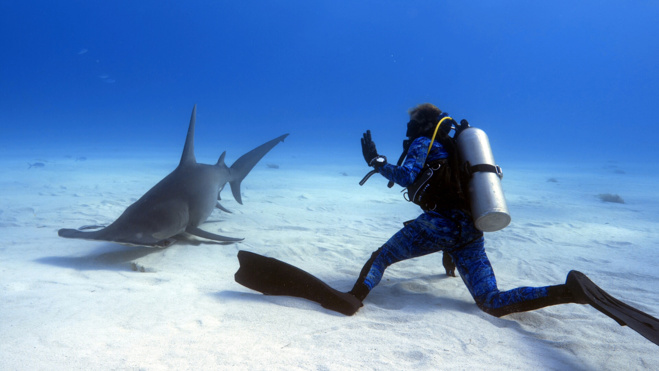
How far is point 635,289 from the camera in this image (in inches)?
159

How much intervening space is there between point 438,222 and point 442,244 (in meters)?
0.23

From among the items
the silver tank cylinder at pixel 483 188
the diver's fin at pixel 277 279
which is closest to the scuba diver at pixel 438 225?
the silver tank cylinder at pixel 483 188

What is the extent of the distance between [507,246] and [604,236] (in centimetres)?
228

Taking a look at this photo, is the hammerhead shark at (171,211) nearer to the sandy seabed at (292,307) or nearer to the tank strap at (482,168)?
the sandy seabed at (292,307)

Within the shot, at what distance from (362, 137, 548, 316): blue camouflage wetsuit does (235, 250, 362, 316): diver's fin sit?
48 cm

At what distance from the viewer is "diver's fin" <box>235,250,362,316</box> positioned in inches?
118

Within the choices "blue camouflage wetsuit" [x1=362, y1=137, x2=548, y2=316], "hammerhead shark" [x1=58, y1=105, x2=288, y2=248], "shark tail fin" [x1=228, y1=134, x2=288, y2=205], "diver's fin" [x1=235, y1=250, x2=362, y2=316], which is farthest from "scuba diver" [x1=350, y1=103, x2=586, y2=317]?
"shark tail fin" [x1=228, y1=134, x2=288, y2=205]

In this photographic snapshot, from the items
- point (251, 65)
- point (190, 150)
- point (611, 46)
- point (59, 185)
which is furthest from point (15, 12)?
point (611, 46)

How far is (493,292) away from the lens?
299 cm

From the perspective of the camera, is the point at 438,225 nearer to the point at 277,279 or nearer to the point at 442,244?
the point at 442,244

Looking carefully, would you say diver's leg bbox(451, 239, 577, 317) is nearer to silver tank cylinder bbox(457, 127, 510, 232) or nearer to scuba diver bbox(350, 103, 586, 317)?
scuba diver bbox(350, 103, 586, 317)

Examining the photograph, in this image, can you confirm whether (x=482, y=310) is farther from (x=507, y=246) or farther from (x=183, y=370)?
(x=507, y=246)

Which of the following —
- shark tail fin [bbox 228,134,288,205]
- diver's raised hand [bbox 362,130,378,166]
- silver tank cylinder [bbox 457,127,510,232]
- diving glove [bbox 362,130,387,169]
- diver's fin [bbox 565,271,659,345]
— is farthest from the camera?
shark tail fin [bbox 228,134,288,205]

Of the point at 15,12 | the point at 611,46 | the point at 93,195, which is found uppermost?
the point at 611,46
